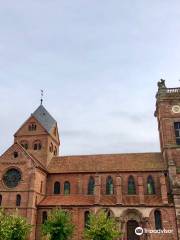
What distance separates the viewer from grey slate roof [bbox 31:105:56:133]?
173 feet

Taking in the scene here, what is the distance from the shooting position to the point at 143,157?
47.3 m

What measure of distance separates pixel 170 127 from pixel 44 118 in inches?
962

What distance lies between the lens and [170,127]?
46.3 metres

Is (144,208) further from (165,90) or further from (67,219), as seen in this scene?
(165,90)

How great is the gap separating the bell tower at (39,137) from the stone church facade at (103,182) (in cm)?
19

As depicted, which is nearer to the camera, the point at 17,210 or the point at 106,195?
the point at 17,210

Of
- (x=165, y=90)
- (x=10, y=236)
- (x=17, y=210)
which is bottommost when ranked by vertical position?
(x=10, y=236)

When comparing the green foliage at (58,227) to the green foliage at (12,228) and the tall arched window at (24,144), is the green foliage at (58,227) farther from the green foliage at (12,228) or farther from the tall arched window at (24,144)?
the tall arched window at (24,144)

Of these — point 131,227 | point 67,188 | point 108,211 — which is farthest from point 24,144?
point 131,227

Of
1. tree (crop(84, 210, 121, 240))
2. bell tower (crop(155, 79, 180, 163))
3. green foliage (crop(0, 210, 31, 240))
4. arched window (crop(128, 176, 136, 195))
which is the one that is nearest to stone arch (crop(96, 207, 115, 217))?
arched window (crop(128, 176, 136, 195))

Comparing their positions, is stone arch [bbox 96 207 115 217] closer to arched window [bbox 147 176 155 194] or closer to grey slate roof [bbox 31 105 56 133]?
arched window [bbox 147 176 155 194]

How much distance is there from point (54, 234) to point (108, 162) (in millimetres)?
17586

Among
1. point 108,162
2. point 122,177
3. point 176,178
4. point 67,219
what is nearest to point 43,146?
point 108,162

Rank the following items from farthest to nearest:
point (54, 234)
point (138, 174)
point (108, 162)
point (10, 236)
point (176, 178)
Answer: point (108, 162) → point (138, 174) → point (176, 178) → point (54, 234) → point (10, 236)
